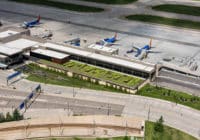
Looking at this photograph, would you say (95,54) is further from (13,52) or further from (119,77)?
(13,52)

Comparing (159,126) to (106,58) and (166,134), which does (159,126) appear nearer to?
(166,134)

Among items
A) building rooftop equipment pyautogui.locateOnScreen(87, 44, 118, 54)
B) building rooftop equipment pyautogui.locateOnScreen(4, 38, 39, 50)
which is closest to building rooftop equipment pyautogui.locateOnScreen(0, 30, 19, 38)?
building rooftop equipment pyautogui.locateOnScreen(4, 38, 39, 50)

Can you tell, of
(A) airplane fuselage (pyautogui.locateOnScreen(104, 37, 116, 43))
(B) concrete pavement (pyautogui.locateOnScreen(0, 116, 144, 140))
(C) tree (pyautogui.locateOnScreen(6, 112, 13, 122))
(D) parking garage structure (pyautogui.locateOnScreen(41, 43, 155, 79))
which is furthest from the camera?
(A) airplane fuselage (pyautogui.locateOnScreen(104, 37, 116, 43))

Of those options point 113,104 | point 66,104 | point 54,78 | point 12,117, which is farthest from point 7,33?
point 113,104

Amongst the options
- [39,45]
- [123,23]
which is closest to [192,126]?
[39,45]

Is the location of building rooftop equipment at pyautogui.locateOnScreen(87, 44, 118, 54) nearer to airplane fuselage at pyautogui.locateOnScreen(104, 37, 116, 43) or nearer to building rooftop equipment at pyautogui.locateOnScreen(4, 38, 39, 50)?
airplane fuselage at pyautogui.locateOnScreen(104, 37, 116, 43)

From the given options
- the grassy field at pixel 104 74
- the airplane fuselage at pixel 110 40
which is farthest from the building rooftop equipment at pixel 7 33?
the airplane fuselage at pixel 110 40

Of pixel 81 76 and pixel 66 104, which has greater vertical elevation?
pixel 81 76
